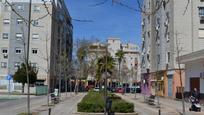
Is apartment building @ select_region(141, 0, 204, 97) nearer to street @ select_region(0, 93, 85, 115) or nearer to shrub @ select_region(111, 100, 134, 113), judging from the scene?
street @ select_region(0, 93, 85, 115)

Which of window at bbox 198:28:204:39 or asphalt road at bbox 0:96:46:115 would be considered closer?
asphalt road at bbox 0:96:46:115

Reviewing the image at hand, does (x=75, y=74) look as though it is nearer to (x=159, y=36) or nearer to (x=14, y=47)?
(x=14, y=47)

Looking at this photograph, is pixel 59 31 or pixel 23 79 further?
pixel 59 31

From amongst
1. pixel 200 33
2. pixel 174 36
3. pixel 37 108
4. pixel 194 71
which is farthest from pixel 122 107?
pixel 200 33

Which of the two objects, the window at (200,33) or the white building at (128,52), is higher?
the white building at (128,52)

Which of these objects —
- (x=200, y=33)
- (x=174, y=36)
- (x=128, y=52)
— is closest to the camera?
A: (x=174, y=36)

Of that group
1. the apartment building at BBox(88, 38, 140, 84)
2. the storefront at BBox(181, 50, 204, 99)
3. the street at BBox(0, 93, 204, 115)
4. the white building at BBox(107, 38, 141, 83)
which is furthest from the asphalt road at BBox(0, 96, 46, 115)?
the white building at BBox(107, 38, 141, 83)

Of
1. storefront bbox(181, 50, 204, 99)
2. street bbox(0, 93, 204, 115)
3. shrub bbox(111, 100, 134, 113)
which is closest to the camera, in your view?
shrub bbox(111, 100, 134, 113)

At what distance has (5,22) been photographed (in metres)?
90.5

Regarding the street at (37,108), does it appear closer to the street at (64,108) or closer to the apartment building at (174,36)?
the street at (64,108)

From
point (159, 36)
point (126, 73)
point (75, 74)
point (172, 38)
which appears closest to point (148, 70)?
point (159, 36)

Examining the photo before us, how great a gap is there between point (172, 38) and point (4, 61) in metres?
41.6

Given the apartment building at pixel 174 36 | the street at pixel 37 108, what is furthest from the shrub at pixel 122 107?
the apartment building at pixel 174 36

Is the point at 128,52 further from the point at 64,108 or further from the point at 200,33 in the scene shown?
the point at 64,108
